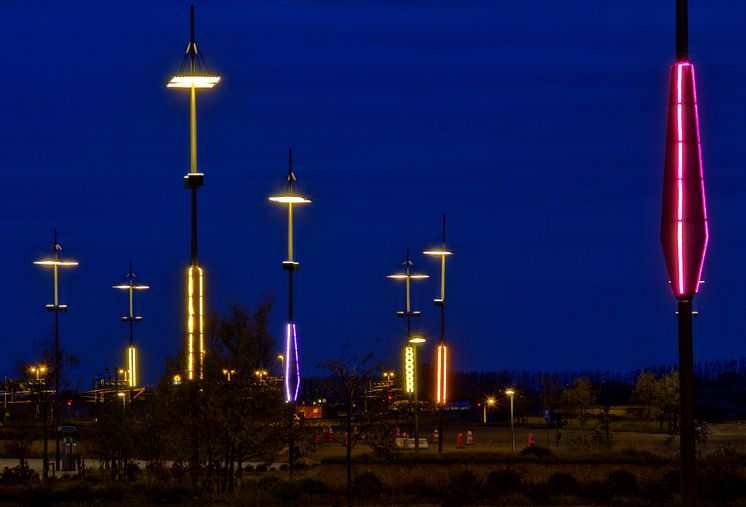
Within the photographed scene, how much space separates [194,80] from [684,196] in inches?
611

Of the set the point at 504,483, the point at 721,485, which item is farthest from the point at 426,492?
the point at 721,485

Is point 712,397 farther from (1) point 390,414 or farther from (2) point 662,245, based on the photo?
(2) point 662,245

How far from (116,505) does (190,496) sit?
5.76ft

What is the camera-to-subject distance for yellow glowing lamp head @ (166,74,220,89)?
27656 millimetres

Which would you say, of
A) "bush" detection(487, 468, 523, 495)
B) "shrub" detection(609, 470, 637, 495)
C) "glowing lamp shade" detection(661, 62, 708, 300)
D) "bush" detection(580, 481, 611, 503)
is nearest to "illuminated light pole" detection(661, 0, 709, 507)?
"glowing lamp shade" detection(661, 62, 708, 300)

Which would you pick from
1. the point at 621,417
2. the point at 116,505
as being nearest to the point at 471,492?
the point at 116,505

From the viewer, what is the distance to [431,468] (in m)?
45.8

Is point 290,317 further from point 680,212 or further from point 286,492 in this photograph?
point 680,212

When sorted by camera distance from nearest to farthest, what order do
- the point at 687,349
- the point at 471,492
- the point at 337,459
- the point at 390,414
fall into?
the point at 687,349 → the point at 471,492 → the point at 390,414 → the point at 337,459

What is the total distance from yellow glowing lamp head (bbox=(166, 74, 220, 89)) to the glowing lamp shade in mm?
15025

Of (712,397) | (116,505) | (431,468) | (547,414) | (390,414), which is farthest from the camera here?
(712,397)

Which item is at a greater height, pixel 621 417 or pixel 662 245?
pixel 662 245

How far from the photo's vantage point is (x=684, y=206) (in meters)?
14.6

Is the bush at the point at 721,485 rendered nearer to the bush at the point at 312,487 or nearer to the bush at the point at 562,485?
the bush at the point at 562,485
